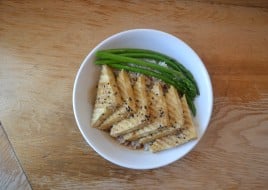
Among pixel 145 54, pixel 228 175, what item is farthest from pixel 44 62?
pixel 228 175

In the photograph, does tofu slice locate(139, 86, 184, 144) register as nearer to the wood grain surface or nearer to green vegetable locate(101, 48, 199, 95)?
green vegetable locate(101, 48, 199, 95)

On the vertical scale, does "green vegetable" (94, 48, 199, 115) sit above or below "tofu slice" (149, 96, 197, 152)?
above

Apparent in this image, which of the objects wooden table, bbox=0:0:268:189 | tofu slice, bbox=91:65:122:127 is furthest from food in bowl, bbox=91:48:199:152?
wooden table, bbox=0:0:268:189

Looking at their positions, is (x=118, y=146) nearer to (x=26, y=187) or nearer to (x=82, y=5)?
(x=26, y=187)

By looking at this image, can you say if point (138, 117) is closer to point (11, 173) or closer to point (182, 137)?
point (182, 137)

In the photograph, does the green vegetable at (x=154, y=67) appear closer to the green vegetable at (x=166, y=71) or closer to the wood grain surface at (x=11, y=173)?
the green vegetable at (x=166, y=71)

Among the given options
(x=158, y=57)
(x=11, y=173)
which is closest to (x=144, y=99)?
(x=158, y=57)
